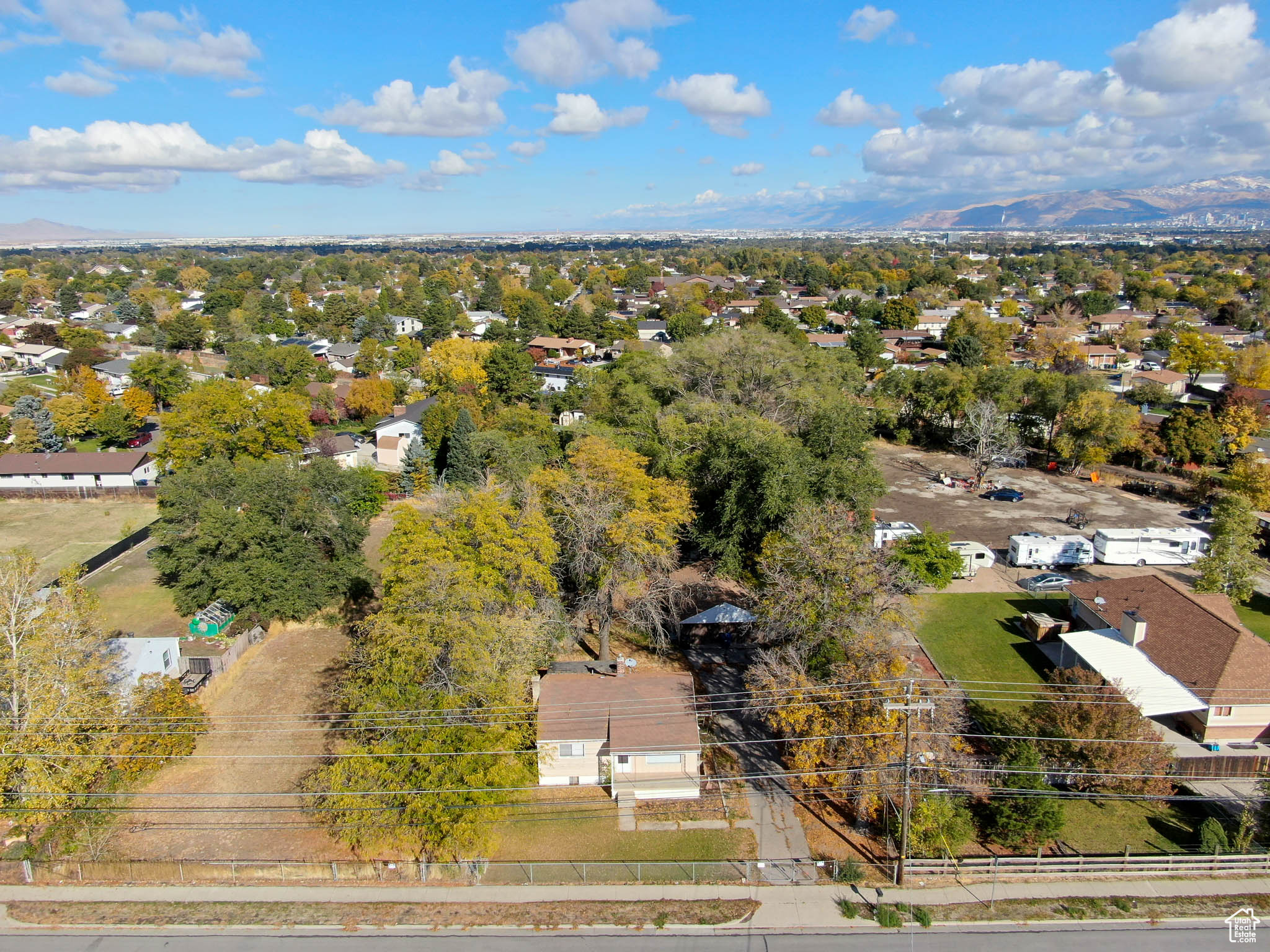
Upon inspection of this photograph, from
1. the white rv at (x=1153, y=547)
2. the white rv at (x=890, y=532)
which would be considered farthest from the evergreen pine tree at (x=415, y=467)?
the white rv at (x=1153, y=547)

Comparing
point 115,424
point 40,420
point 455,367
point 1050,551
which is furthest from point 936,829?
point 40,420

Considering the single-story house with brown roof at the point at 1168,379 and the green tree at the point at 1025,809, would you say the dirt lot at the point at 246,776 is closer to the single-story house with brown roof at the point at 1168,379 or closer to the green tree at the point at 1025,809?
the green tree at the point at 1025,809

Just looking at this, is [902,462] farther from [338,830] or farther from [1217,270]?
[1217,270]

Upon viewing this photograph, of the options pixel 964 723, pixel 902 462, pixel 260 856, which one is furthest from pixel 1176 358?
pixel 260 856

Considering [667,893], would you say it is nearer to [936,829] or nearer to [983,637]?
[936,829]

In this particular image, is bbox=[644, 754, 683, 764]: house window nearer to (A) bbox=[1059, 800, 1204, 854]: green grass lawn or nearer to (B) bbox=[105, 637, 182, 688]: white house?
(A) bbox=[1059, 800, 1204, 854]: green grass lawn

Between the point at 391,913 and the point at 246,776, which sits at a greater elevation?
the point at 246,776
